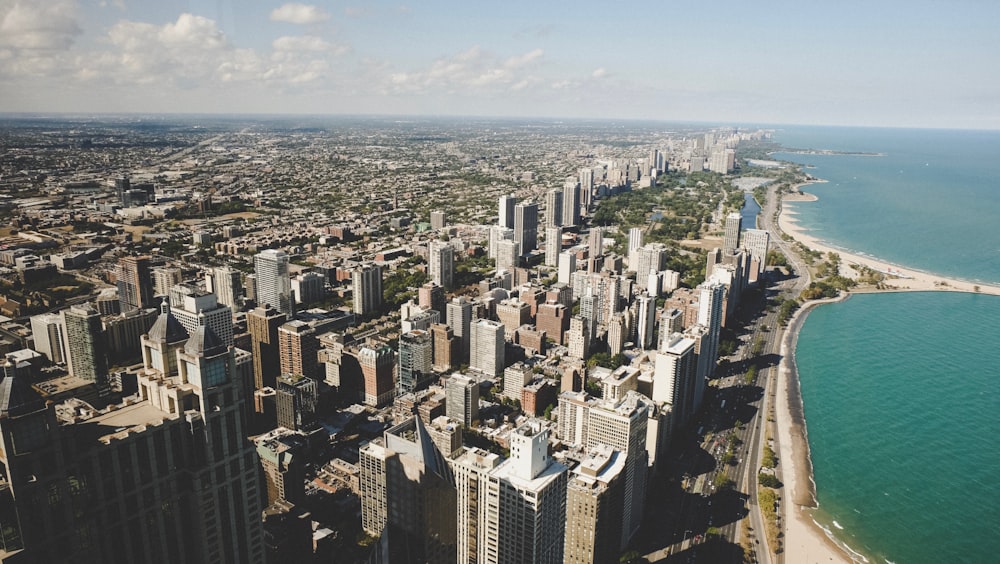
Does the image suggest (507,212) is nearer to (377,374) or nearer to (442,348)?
(442,348)

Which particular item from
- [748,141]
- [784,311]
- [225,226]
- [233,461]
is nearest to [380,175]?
[225,226]

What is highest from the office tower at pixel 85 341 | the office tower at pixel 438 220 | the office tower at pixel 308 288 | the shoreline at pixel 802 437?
the office tower at pixel 85 341

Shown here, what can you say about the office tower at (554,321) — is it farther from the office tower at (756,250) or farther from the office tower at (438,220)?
the office tower at (438,220)

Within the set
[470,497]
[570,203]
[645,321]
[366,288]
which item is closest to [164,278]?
[366,288]

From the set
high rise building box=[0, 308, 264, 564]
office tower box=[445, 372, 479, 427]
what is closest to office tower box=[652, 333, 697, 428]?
office tower box=[445, 372, 479, 427]

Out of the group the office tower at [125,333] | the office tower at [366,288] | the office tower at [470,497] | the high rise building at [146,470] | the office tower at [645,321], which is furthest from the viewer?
the office tower at [366,288]

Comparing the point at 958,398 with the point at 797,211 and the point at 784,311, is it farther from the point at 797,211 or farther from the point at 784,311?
the point at 797,211

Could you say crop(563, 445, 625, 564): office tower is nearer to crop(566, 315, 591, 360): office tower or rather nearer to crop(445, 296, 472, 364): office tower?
crop(566, 315, 591, 360): office tower

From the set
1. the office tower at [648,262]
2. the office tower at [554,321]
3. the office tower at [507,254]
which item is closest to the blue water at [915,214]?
the office tower at [648,262]
